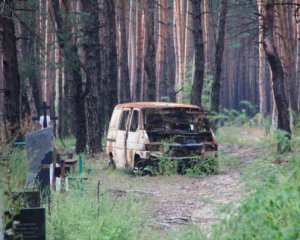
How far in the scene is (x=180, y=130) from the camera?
61.1ft

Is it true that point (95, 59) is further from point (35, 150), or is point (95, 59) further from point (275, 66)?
point (35, 150)

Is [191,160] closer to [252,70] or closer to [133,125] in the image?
[133,125]

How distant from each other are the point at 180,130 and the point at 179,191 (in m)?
3.28

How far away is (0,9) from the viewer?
17.2m

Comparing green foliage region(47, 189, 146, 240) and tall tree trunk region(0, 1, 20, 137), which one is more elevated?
tall tree trunk region(0, 1, 20, 137)

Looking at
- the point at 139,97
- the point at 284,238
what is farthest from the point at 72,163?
the point at 139,97

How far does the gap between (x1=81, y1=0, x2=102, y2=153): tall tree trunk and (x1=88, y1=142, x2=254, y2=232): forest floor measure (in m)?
5.22

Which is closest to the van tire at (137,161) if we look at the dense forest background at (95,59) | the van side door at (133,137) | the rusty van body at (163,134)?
the rusty van body at (163,134)

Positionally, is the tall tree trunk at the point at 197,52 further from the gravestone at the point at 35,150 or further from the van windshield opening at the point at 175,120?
the gravestone at the point at 35,150

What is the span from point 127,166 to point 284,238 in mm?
12776

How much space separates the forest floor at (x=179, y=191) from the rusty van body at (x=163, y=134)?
1.79 ft

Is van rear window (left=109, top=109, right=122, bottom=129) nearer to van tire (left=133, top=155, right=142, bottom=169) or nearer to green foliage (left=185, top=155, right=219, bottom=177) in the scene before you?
van tire (left=133, top=155, right=142, bottom=169)

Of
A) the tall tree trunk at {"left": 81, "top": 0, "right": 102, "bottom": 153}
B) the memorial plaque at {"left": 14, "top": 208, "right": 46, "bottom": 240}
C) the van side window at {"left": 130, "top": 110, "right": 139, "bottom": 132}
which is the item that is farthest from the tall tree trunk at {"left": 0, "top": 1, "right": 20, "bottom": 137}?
the memorial plaque at {"left": 14, "top": 208, "right": 46, "bottom": 240}

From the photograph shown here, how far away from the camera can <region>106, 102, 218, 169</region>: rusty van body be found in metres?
18.0
